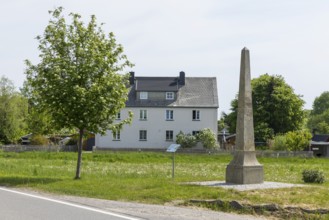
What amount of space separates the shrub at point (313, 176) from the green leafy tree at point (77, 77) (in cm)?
765

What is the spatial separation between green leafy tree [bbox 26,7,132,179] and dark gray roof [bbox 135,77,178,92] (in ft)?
163

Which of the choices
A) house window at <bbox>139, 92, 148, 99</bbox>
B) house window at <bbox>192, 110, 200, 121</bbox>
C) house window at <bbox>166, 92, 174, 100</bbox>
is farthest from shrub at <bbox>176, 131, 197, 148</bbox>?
house window at <bbox>139, 92, 148, 99</bbox>

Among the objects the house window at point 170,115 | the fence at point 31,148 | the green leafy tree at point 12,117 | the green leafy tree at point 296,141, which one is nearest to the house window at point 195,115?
the house window at point 170,115

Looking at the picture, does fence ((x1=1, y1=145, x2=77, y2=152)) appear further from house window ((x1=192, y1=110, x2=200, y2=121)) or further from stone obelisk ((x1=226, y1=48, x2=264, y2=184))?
stone obelisk ((x1=226, y1=48, x2=264, y2=184))

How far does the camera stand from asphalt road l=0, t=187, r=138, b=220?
11.3 m

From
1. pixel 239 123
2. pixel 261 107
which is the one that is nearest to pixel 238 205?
pixel 239 123

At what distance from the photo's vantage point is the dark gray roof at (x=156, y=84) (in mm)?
71188

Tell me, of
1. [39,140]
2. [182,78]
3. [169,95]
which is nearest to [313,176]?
[169,95]

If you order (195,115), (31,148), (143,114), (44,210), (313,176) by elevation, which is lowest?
(44,210)

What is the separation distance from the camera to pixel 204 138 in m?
64.8

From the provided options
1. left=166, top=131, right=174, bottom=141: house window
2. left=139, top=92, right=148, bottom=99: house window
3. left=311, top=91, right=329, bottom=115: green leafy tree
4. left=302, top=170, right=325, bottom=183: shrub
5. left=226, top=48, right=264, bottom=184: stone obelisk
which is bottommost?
left=302, top=170, right=325, bottom=183: shrub

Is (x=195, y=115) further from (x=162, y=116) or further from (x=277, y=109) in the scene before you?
(x=277, y=109)

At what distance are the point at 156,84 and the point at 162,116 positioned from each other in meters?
4.80

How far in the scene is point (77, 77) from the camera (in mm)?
20594
